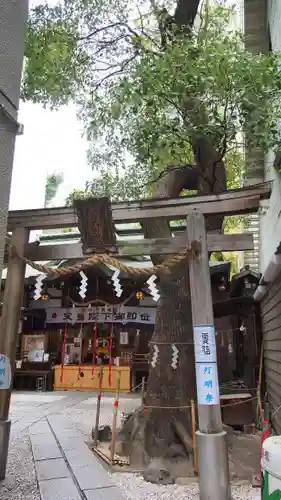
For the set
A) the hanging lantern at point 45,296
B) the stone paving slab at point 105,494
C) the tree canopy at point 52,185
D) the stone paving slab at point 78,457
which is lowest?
the stone paving slab at point 105,494

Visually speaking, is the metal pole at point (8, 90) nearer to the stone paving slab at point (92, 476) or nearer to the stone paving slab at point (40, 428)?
the stone paving slab at point (92, 476)

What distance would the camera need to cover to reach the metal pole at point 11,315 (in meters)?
5.68

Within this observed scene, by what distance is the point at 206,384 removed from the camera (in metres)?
5.15

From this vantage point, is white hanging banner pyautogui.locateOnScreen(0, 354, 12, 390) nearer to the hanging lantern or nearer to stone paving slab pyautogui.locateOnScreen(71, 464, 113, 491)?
stone paving slab pyautogui.locateOnScreen(71, 464, 113, 491)

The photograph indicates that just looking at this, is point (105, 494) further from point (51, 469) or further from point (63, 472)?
point (51, 469)

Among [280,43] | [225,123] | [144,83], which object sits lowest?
[225,123]

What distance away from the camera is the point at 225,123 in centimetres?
662

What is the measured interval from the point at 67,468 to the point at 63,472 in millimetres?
162

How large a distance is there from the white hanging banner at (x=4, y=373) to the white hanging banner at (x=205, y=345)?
8.98 ft

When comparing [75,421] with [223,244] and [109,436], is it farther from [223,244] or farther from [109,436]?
[223,244]

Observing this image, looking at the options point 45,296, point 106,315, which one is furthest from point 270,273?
point 45,296

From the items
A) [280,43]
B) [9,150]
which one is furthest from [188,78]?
[9,150]

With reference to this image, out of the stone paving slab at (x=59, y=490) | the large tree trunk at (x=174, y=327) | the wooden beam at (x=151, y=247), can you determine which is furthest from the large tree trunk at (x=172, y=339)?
the stone paving slab at (x=59, y=490)

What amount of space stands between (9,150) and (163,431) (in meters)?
5.60
